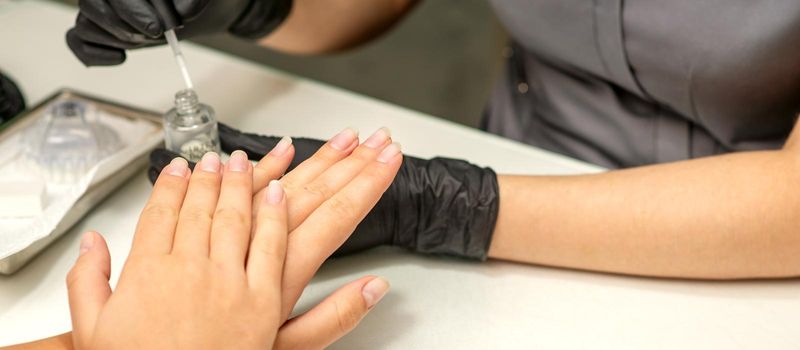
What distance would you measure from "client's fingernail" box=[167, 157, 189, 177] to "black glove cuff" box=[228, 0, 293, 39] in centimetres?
33

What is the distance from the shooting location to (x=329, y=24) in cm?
114

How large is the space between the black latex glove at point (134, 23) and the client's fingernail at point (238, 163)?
0.63 ft

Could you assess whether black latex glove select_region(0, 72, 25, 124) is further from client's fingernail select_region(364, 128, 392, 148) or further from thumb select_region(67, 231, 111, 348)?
client's fingernail select_region(364, 128, 392, 148)

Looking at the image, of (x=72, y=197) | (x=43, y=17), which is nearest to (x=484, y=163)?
(x=72, y=197)

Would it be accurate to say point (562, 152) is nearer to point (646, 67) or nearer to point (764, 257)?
point (646, 67)

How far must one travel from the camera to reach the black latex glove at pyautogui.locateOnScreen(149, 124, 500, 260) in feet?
2.55

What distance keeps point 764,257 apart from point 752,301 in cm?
4

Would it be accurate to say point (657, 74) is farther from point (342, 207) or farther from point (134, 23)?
point (134, 23)

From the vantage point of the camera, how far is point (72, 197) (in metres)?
0.81

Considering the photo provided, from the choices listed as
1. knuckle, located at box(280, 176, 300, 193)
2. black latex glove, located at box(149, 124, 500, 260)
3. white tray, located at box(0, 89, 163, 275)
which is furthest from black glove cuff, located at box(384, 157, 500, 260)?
white tray, located at box(0, 89, 163, 275)

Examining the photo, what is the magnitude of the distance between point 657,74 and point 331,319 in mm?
507

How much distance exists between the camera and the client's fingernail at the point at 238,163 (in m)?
0.69

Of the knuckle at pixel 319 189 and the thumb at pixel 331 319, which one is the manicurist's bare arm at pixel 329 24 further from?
the thumb at pixel 331 319

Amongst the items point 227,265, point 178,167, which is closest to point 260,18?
point 178,167
